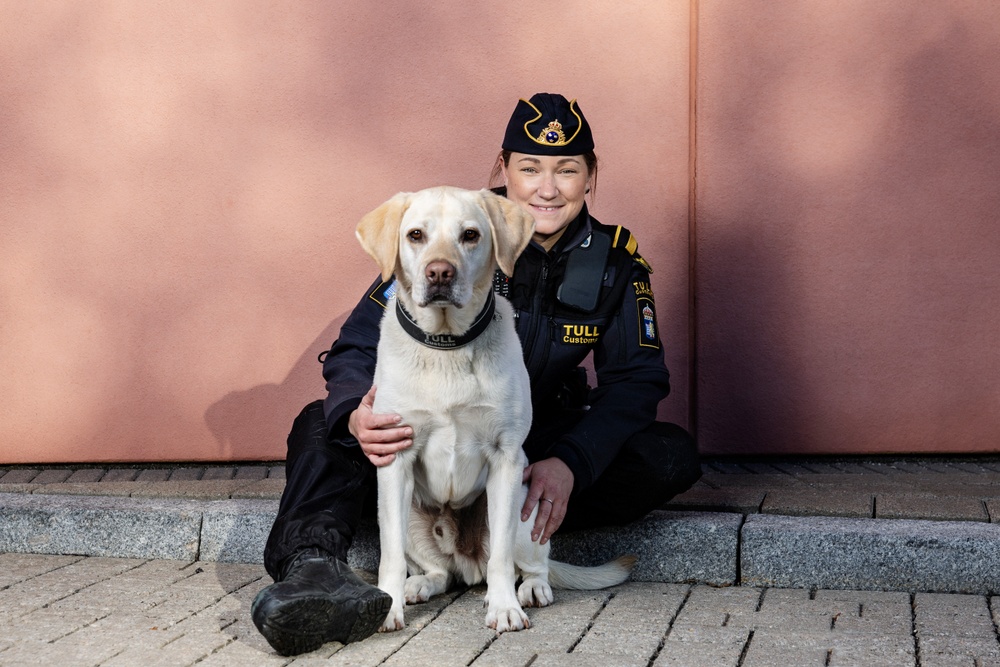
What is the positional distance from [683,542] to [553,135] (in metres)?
1.49

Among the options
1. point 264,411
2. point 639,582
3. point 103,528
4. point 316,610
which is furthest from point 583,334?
point 264,411

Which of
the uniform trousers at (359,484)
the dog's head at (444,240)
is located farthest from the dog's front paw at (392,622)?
the dog's head at (444,240)

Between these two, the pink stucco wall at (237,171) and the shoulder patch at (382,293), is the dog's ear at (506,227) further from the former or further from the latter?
the pink stucco wall at (237,171)

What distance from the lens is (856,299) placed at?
16.7 ft

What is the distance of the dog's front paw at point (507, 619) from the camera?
3.18 m

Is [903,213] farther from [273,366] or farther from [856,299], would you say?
[273,366]

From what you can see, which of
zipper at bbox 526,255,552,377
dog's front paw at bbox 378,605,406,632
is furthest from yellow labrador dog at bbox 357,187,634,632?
zipper at bbox 526,255,552,377

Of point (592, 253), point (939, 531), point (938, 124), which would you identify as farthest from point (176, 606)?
point (938, 124)

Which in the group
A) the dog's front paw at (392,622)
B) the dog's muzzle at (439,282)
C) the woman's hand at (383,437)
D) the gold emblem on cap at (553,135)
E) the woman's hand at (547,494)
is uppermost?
the gold emblem on cap at (553,135)

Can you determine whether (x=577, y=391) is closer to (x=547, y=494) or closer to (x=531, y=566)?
(x=547, y=494)

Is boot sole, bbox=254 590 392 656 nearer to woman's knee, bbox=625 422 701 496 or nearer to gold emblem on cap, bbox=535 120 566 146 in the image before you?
woman's knee, bbox=625 422 701 496

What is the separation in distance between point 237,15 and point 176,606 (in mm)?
2990

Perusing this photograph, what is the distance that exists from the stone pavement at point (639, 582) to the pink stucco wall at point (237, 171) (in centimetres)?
85

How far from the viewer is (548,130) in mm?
3875
